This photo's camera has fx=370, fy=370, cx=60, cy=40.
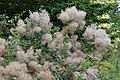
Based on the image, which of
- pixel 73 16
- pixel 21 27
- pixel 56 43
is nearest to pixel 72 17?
pixel 73 16

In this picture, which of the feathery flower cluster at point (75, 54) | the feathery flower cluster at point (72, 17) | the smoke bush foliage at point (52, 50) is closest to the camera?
the smoke bush foliage at point (52, 50)

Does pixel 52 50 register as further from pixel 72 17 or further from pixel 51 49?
pixel 72 17

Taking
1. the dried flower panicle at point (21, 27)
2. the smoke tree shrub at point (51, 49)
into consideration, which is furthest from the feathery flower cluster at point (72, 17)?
the dried flower panicle at point (21, 27)

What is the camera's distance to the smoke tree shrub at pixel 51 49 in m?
4.45

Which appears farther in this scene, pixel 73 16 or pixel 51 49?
pixel 73 16

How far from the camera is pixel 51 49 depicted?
15.6ft

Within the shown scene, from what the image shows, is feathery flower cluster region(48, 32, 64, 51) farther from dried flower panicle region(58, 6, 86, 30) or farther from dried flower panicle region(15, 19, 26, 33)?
dried flower panicle region(15, 19, 26, 33)

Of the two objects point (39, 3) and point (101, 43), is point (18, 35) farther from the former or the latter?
point (39, 3)

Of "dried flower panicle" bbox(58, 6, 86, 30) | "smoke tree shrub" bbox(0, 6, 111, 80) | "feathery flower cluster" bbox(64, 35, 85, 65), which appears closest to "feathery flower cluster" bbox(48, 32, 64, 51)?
"smoke tree shrub" bbox(0, 6, 111, 80)

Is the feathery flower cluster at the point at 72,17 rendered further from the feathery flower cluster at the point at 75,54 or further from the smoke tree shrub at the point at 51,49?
the feathery flower cluster at the point at 75,54

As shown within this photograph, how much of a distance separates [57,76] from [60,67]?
18cm

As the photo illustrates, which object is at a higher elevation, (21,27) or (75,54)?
(21,27)

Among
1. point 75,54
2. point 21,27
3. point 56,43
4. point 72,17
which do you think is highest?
point 72,17

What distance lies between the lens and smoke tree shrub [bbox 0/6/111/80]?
4.45m
